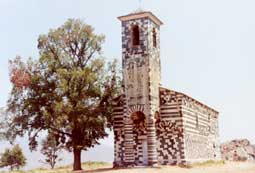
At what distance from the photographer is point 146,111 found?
34750 millimetres

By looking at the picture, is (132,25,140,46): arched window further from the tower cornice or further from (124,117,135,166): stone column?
(124,117,135,166): stone column

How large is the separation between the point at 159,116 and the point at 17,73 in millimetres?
11780

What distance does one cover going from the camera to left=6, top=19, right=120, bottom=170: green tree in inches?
1358

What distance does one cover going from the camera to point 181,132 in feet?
115

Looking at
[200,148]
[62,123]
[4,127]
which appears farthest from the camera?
[200,148]

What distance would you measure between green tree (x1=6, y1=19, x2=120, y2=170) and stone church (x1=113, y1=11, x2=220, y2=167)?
1416mm

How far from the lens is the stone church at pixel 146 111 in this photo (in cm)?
3488

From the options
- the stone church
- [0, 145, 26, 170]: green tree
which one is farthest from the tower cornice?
[0, 145, 26, 170]: green tree

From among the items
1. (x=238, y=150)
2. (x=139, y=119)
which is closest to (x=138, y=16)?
(x=139, y=119)

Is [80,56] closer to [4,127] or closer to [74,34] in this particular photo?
[74,34]

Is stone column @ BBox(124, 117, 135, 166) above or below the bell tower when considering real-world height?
below

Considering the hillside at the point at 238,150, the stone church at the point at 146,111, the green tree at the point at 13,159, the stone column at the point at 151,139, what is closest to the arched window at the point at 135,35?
the stone church at the point at 146,111

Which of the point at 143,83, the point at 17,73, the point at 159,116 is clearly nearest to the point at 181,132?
the point at 159,116

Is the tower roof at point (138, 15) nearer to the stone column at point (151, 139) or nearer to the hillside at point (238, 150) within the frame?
the stone column at point (151, 139)
